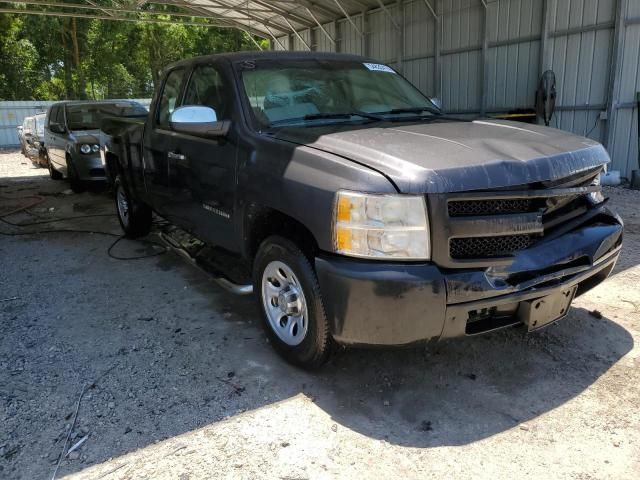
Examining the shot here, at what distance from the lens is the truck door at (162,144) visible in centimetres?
467

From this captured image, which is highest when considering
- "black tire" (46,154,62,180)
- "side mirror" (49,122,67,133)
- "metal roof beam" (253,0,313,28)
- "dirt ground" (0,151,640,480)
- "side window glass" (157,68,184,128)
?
"metal roof beam" (253,0,313,28)

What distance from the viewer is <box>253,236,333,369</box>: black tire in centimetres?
295

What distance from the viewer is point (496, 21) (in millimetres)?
11523

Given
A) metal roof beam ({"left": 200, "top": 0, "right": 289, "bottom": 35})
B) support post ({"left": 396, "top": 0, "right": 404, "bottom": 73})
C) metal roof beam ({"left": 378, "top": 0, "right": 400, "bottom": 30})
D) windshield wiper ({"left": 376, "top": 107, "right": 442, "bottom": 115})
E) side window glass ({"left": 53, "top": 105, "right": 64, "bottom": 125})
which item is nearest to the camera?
windshield wiper ({"left": 376, "top": 107, "right": 442, "bottom": 115})

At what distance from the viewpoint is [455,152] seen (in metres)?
2.79

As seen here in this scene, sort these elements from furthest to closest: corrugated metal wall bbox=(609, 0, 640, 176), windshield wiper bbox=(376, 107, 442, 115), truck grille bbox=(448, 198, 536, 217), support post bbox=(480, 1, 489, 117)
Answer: support post bbox=(480, 1, 489, 117), corrugated metal wall bbox=(609, 0, 640, 176), windshield wiper bbox=(376, 107, 442, 115), truck grille bbox=(448, 198, 536, 217)

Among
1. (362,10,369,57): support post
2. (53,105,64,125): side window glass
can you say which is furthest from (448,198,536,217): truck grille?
(362,10,369,57): support post

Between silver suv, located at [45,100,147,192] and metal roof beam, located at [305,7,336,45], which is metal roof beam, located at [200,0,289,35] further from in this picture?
silver suv, located at [45,100,147,192]

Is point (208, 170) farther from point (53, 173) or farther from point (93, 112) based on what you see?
point (53, 173)

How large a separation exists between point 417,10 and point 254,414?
13.3m

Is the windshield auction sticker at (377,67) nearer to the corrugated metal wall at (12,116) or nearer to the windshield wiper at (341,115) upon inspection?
the windshield wiper at (341,115)

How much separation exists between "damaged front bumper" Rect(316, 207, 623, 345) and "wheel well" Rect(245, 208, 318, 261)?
0.88ft

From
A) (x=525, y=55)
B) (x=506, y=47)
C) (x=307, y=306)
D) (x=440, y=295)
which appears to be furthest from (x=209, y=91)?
(x=506, y=47)

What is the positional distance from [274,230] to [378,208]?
37.1 inches
